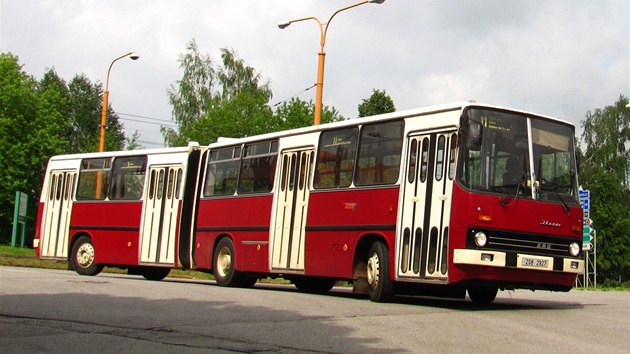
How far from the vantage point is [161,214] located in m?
22.3

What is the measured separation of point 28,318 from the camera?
428 inches

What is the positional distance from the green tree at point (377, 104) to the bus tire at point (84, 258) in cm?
4274

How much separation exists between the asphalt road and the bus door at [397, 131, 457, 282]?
700 millimetres

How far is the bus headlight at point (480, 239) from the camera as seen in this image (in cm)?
1363

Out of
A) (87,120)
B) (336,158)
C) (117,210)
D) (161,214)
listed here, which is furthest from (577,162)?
(87,120)

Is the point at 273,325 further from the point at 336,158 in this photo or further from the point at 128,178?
the point at 128,178

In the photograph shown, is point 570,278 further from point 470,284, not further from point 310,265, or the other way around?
point 310,265

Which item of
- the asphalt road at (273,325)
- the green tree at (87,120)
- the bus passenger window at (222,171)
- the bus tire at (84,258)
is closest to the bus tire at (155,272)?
the bus tire at (84,258)

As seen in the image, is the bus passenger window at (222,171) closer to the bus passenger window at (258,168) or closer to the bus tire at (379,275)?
the bus passenger window at (258,168)

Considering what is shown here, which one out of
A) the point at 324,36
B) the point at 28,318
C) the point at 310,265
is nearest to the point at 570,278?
the point at 310,265

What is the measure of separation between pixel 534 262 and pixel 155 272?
42.4ft

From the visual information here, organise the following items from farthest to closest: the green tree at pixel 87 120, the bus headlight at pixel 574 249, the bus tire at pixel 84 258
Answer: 1. the green tree at pixel 87 120
2. the bus tire at pixel 84 258
3. the bus headlight at pixel 574 249

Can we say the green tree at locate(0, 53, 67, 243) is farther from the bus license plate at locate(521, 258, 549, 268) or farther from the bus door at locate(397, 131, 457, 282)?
the bus license plate at locate(521, 258, 549, 268)

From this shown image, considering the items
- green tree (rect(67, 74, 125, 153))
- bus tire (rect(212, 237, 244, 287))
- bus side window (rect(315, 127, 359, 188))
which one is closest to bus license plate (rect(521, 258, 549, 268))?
bus side window (rect(315, 127, 359, 188))
